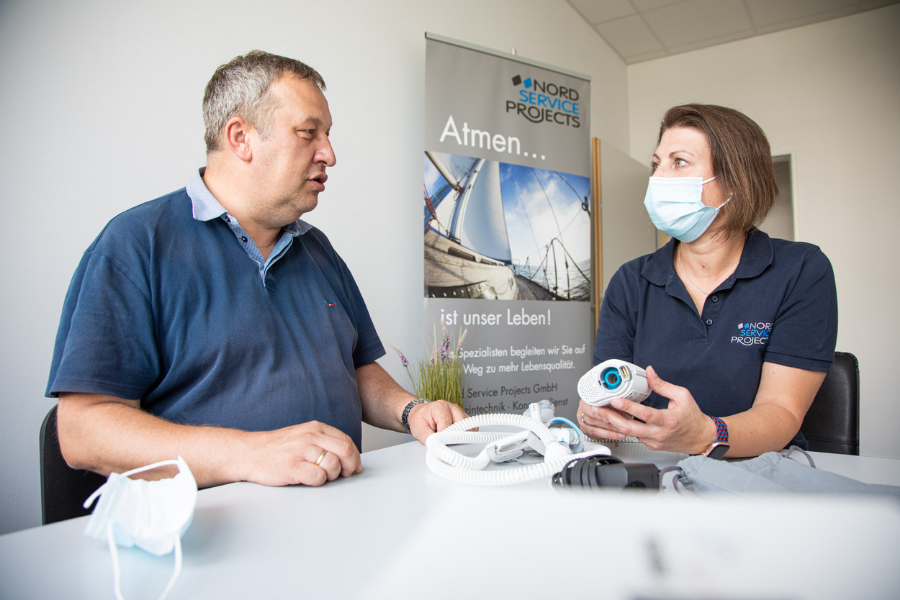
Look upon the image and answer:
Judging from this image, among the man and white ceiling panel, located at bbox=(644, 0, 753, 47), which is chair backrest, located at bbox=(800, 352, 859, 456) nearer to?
the man

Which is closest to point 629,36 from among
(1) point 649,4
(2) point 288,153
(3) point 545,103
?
(1) point 649,4

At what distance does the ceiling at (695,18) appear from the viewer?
4.21 m

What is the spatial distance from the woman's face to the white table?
88 centimetres

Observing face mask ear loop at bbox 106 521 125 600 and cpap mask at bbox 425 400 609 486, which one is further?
→ cpap mask at bbox 425 400 609 486

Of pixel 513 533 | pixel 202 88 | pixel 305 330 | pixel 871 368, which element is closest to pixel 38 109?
pixel 202 88

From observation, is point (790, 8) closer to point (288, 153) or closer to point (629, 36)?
point (629, 36)

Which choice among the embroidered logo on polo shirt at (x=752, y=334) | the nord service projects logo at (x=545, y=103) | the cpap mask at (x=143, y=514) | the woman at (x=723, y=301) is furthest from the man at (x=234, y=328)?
the nord service projects logo at (x=545, y=103)

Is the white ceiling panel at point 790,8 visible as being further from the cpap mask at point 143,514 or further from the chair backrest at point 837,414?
the cpap mask at point 143,514

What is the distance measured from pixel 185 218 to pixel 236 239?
0.11 meters

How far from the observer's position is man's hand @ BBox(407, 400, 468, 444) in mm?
1117

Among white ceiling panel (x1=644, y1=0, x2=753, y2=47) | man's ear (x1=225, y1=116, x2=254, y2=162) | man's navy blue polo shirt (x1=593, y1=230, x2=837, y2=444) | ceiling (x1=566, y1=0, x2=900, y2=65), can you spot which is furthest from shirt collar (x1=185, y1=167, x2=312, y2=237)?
white ceiling panel (x1=644, y1=0, x2=753, y2=47)

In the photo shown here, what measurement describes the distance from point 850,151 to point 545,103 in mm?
2978

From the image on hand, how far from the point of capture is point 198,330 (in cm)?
107

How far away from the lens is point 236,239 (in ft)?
3.99
